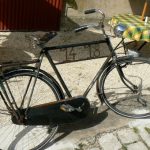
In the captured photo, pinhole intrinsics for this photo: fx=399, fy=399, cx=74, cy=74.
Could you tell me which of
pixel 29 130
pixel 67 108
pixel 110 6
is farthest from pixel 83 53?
pixel 110 6

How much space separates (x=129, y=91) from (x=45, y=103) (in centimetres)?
170

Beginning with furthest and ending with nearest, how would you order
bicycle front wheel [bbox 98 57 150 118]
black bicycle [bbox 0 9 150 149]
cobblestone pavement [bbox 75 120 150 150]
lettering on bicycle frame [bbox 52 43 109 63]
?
bicycle front wheel [bbox 98 57 150 118] → cobblestone pavement [bbox 75 120 150 150] → lettering on bicycle frame [bbox 52 43 109 63] → black bicycle [bbox 0 9 150 149]

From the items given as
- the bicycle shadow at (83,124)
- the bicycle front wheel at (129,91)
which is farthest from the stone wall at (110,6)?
the bicycle shadow at (83,124)

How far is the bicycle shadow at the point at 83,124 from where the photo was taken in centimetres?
509

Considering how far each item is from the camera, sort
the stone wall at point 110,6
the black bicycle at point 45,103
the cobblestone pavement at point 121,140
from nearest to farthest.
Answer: the black bicycle at point 45,103
the cobblestone pavement at point 121,140
the stone wall at point 110,6

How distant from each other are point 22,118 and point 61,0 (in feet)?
15.0

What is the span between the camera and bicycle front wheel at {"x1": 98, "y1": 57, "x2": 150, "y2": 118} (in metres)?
5.21

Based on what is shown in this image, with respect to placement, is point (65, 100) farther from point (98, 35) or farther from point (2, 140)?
point (98, 35)

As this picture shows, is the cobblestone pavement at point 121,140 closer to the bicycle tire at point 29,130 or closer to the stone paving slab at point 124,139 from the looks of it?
the stone paving slab at point 124,139

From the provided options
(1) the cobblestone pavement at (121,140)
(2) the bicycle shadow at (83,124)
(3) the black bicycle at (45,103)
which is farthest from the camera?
(2) the bicycle shadow at (83,124)

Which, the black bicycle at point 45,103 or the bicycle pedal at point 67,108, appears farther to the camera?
the bicycle pedal at point 67,108

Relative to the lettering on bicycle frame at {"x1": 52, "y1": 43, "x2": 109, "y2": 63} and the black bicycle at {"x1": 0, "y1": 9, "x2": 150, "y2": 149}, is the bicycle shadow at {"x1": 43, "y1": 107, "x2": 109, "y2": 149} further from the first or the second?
the lettering on bicycle frame at {"x1": 52, "y1": 43, "x2": 109, "y2": 63}

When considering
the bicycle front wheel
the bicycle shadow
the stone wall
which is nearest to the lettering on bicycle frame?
the bicycle front wheel

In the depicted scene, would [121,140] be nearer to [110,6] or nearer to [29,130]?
[29,130]
